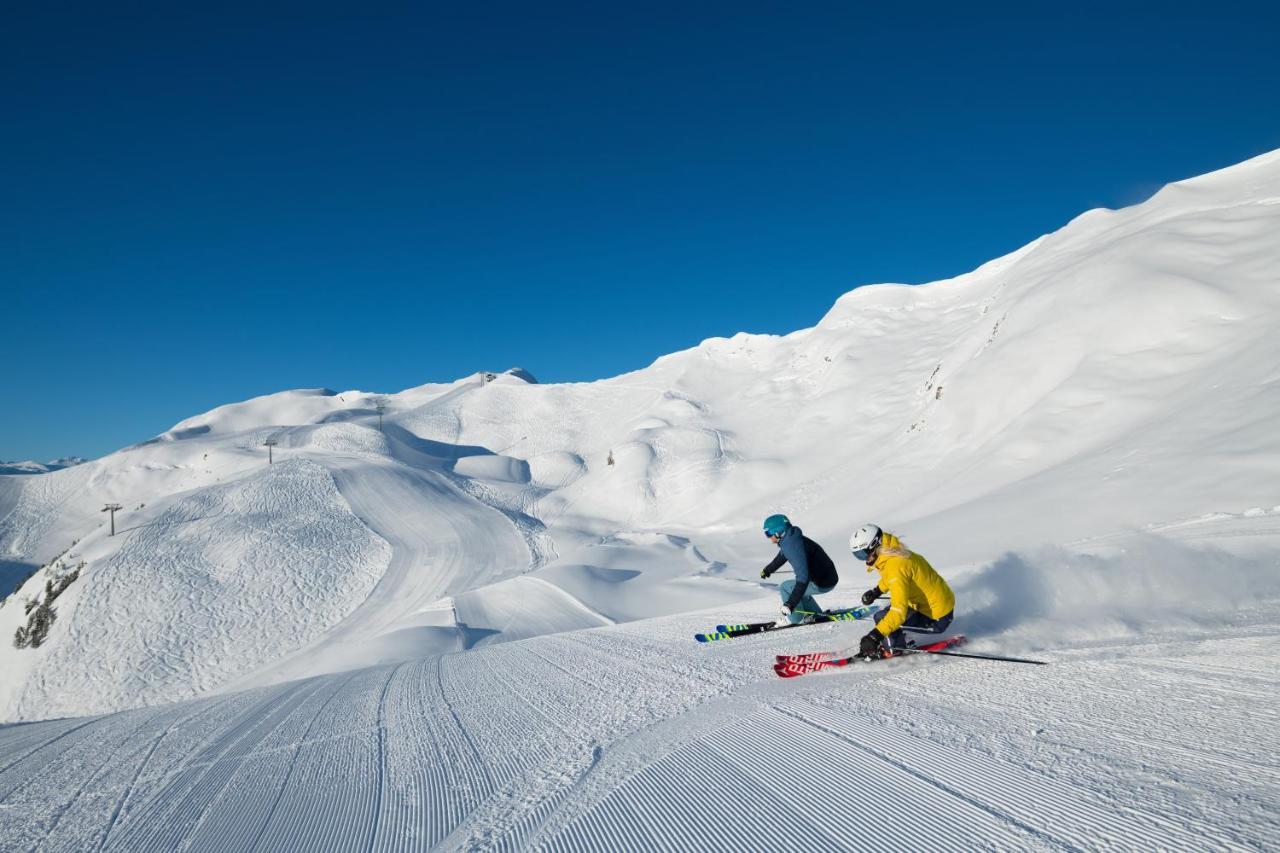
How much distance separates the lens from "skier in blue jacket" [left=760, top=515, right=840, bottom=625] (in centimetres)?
826

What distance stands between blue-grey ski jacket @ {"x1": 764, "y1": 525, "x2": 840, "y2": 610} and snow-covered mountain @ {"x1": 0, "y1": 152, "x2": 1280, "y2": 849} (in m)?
0.59

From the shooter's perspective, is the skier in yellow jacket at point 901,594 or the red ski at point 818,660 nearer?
the skier in yellow jacket at point 901,594

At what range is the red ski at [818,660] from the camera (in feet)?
21.4

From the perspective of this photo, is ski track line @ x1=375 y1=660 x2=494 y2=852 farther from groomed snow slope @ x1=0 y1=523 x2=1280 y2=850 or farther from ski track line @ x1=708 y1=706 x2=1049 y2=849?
ski track line @ x1=708 y1=706 x2=1049 y2=849

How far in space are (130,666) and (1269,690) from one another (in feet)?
116

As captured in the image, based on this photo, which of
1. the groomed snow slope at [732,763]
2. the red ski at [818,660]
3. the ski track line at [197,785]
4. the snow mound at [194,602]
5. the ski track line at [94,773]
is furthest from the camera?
the snow mound at [194,602]

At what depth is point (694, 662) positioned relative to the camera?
299 inches

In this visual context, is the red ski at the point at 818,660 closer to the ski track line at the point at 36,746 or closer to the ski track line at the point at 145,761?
the ski track line at the point at 145,761

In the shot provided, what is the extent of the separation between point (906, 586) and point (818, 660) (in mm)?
1128

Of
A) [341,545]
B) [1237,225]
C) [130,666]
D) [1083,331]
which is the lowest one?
[130,666]

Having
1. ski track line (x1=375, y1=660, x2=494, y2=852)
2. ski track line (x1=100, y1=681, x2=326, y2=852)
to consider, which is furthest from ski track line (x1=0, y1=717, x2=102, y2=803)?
ski track line (x1=375, y1=660, x2=494, y2=852)

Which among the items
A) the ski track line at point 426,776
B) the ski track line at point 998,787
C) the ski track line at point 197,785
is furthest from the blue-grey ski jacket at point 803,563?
the ski track line at point 197,785

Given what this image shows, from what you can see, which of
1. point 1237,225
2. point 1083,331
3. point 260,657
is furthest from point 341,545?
point 1237,225

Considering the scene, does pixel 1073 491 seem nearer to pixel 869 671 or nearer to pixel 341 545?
pixel 869 671
